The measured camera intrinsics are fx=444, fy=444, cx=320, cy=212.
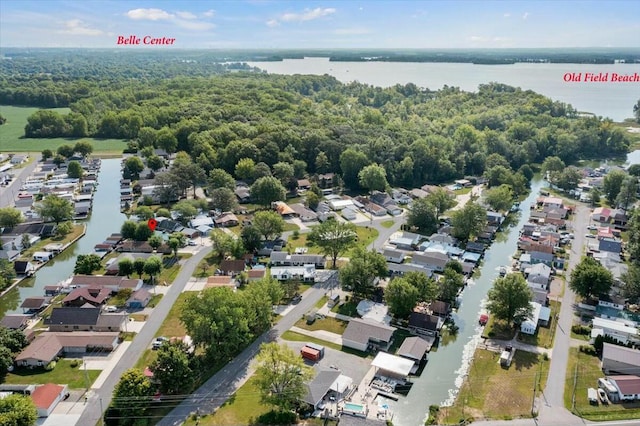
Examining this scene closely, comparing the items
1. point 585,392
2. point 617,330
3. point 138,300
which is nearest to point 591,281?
point 617,330

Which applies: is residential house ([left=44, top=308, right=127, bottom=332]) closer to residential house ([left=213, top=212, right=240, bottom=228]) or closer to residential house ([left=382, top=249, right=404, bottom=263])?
residential house ([left=213, top=212, right=240, bottom=228])

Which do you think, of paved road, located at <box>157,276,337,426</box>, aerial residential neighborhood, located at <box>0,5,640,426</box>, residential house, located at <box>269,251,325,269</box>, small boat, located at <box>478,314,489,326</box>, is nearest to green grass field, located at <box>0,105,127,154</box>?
aerial residential neighborhood, located at <box>0,5,640,426</box>

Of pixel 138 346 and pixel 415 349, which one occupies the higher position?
pixel 415 349

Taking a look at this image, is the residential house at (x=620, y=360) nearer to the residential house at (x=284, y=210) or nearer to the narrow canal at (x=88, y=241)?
the residential house at (x=284, y=210)

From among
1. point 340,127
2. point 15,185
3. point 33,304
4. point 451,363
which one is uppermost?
point 340,127

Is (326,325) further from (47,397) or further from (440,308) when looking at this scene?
(47,397)

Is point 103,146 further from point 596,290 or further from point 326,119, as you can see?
point 596,290

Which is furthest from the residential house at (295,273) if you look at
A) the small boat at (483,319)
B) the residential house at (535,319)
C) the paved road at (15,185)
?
the paved road at (15,185)
